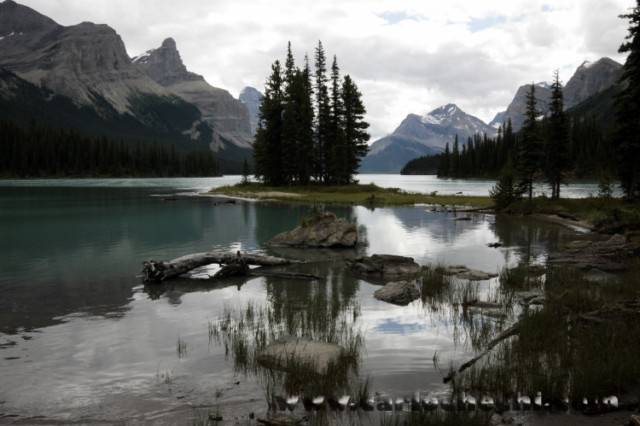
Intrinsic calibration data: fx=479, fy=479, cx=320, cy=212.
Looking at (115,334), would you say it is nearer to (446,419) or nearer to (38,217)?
(446,419)

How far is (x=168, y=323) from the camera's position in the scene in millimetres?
13086

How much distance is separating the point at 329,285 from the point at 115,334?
784cm

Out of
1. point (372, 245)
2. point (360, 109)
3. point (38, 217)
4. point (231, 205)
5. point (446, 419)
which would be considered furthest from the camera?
point (360, 109)

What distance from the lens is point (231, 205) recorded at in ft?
190

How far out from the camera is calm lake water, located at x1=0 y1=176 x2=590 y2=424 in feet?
28.1

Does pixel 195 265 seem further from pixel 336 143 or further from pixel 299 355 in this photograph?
pixel 336 143

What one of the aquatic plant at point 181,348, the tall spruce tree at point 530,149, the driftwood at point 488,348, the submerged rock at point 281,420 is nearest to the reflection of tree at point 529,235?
the tall spruce tree at point 530,149

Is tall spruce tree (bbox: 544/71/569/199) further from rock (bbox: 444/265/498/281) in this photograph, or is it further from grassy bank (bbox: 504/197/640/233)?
rock (bbox: 444/265/498/281)

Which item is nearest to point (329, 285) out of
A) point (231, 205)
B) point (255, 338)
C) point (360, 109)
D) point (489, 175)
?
point (255, 338)

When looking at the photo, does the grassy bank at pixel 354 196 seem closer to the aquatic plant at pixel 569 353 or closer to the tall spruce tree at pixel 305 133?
the tall spruce tree at pixel 305 133

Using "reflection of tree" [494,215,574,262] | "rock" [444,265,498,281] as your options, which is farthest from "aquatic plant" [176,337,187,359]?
"reflection of tree" [494,215,574,262]

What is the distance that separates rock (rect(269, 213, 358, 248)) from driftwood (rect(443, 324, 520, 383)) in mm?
17034

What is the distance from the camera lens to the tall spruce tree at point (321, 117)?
80431mm

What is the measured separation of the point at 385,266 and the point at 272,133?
217ft
